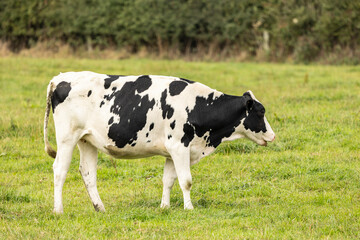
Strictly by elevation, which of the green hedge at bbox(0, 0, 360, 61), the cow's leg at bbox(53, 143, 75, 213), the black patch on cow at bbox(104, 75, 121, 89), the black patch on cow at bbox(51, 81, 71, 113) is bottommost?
the green hedge at bbox(0, 0, 360, 61)

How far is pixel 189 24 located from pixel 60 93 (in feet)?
84.7

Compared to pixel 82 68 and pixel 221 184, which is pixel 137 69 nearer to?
A: pixel 82 68

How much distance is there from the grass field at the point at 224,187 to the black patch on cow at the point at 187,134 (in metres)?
0.90

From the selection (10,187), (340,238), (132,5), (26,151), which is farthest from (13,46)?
(340,238)

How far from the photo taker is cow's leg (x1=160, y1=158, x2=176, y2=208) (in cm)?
842

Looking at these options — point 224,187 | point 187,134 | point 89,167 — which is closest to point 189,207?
point 187,134

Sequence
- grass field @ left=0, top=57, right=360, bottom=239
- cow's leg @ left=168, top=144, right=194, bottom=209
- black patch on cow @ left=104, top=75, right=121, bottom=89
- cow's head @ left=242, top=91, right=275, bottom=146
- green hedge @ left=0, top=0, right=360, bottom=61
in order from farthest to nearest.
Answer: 1. green hedge @ left=0, top=0, right=360, bottom=61
2. cow's head @ left=242, top=91, right=275, bottom=146
3. black patch on cow @ left=104, top=75, right=121, bottom=89
4. cow's leg @ left=168, top=144, right=194, bottom=209
5. grass field @ left=0, top=57, right=360, bottom=239

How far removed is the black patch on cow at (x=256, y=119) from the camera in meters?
8.61

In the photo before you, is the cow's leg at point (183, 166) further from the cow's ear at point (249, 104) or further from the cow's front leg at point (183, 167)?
the cow's ear at point (249, 104)

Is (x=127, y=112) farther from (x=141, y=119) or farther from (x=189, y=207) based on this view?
(x=189, y=207)

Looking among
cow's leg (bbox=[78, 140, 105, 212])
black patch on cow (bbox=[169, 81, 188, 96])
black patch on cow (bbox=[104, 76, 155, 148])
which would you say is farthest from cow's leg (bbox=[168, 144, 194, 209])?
cow's leg (bbox=[78, 140, 105, 212])

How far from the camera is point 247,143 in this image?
12.1 metres

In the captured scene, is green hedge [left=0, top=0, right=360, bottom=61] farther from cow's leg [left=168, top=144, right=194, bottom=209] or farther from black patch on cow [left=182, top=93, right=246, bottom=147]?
cow's leg [left=168, top=144, right=194, bottom=209]

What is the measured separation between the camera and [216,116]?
849 cm
